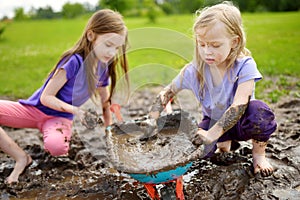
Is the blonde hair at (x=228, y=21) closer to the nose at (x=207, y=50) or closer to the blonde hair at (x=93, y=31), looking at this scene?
the nose at (x=207, y=50)

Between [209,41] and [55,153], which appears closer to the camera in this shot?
[209,41]

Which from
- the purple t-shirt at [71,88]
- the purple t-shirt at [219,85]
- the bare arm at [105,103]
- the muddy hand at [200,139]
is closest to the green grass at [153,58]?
the purple t-shirt at [219,85]

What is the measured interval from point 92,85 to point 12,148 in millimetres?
862

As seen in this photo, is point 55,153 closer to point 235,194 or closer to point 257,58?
point 235,194

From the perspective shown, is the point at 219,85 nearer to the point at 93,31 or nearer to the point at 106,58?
the point at 106,58

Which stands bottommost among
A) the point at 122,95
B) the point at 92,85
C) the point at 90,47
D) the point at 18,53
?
the point at 18,53

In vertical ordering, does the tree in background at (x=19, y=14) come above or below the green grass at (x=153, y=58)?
below

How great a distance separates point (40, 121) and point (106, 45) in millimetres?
891

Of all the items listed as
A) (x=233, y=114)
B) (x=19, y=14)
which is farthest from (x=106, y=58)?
(x=19, y=14)

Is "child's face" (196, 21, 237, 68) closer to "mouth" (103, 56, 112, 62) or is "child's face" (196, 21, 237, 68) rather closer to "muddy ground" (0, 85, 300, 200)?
"muddy ground" (0, 85, 300, 200)

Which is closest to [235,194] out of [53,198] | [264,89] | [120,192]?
[120,192]

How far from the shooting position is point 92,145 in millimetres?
3432

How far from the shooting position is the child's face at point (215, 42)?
2404 millimetres

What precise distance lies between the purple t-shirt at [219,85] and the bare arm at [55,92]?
916mm
